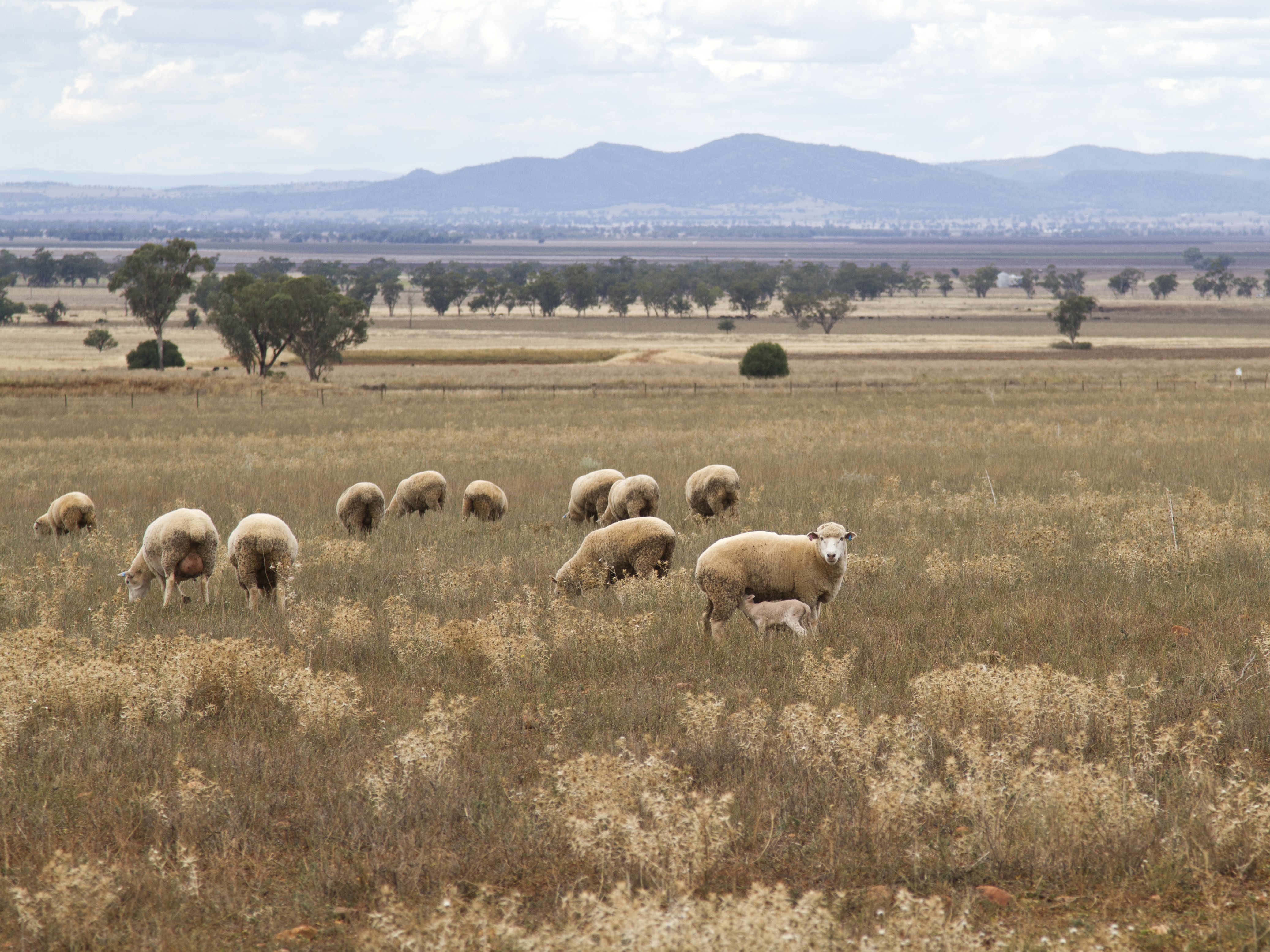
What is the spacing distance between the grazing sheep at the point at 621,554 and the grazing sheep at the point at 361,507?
21.4ft

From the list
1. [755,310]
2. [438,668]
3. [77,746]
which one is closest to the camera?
[77,746]

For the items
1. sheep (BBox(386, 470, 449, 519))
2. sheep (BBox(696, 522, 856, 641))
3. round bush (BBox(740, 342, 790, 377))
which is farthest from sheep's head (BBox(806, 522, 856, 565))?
round bush (BBox(740, 342, 790, 377))

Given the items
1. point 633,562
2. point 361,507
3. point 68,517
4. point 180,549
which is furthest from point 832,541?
point 68,517

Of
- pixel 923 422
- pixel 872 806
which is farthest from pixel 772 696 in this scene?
pixel 923 422

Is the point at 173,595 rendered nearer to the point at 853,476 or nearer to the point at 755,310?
the point at 853,476

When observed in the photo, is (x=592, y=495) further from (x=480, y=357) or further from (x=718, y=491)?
(x=480, y=357)

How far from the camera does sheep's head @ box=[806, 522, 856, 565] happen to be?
10.1 meters

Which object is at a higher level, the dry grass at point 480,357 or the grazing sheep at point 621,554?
the grazing sheep at point 621,554

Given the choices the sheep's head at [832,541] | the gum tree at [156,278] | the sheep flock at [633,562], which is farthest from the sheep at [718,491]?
the gum tree at [156,278]

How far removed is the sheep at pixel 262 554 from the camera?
41.1 ft

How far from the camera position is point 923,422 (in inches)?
1497

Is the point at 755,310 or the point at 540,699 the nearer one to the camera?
the point at 540,699

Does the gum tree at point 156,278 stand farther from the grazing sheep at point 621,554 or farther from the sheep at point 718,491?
the grazing sheep at point 621,554

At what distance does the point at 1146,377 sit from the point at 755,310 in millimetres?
113029
